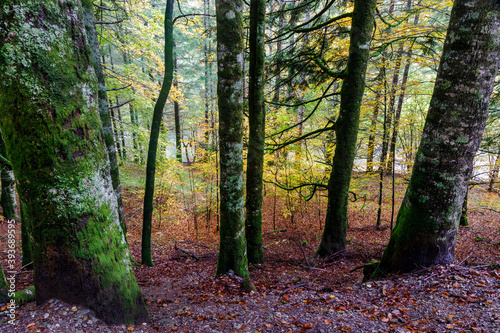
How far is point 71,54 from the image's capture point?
2.02 meters

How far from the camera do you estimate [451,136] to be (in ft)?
8.96

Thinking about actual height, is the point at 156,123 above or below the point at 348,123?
below

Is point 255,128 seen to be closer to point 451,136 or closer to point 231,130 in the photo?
point 231,130

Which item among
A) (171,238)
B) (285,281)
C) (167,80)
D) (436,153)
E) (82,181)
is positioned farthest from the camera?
(171,238)

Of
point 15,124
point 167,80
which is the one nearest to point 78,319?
point 15,124

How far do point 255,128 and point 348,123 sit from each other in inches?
83.4

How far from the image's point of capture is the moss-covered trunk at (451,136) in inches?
100

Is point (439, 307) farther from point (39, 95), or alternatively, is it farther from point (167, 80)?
point (167, 80)

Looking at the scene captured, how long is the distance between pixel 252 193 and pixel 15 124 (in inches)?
163

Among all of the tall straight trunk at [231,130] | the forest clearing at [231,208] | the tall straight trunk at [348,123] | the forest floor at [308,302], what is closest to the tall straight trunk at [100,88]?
the forest clearing at [231,208]

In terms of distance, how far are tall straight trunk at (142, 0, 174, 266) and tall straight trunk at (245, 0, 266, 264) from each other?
1838 millimetres

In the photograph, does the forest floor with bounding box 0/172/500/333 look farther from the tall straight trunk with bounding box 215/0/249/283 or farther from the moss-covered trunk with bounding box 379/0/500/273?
the tall straight trunk with bounding box 215/0/249/283

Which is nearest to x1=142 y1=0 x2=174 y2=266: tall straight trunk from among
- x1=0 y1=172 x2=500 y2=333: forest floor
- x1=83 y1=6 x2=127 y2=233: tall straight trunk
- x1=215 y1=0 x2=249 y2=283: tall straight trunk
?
x1=83 y1=6 x2=127 y2=233: tall straight trunk

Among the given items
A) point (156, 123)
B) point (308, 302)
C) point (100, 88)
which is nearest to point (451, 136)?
point (308, 302)
